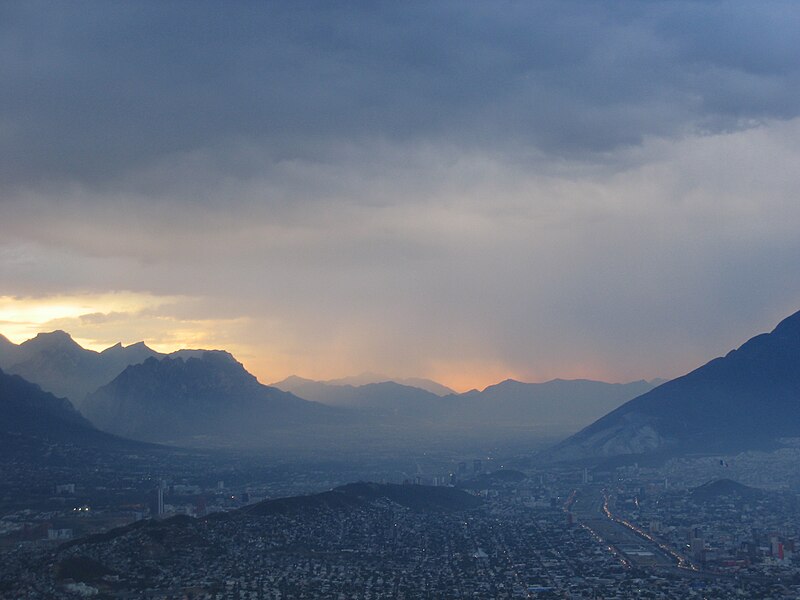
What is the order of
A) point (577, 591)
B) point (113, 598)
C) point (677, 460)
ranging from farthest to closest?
point (677, 460) < point (577, 591) < point (113, 598)

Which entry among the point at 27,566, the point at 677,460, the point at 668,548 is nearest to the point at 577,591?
the point at 668,548

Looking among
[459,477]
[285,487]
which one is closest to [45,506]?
[285,487]

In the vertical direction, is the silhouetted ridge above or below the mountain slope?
below

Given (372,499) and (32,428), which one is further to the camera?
(32,428)

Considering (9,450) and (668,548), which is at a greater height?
(9,450)

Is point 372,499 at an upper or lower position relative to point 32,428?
lower

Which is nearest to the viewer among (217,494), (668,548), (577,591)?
(577,591)

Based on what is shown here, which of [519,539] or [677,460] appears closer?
[519,539]

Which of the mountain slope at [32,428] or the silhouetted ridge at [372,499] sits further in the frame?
the mountain slope at [32,428]

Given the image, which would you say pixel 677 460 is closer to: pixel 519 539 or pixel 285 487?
pixel 285 487

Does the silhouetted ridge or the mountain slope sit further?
the mountain slope

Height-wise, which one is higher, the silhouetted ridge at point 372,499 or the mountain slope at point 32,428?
the mountain slope at point 32,428
